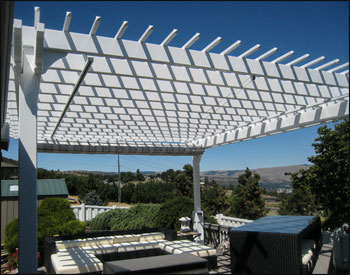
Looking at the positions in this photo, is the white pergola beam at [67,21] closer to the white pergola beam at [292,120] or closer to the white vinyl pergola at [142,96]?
the white vinyl pergola at [142,96]

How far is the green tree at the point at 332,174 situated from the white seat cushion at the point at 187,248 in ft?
13.6

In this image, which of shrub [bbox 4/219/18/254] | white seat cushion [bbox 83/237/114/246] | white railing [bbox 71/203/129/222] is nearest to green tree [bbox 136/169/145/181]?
white railing [bbox 71/203/129/222]

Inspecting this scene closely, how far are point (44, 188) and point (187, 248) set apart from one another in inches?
312

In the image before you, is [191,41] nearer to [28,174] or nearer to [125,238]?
[28,174]

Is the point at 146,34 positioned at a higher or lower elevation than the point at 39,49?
higher

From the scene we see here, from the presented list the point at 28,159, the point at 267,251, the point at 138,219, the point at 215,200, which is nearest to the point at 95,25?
the point at 28,159

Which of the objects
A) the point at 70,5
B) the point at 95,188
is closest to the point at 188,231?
the point at 70,5

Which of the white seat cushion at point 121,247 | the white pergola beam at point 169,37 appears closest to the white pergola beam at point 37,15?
the white pergola beam at point 169,37

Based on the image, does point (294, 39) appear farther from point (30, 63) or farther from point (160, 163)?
point (160, 163)

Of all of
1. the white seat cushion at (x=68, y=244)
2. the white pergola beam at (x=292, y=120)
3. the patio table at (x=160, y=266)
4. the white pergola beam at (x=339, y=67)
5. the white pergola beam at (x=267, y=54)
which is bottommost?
the white seat cushion at (x=68, y=244)

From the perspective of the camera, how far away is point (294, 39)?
18.2ft

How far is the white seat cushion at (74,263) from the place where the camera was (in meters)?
6.38

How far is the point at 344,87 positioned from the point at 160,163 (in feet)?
99.3

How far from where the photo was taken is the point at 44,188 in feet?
43.9
